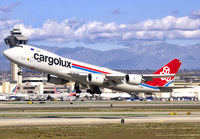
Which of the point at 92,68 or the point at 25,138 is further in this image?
the point at 92,68

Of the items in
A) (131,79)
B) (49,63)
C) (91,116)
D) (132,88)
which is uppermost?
(49,63)

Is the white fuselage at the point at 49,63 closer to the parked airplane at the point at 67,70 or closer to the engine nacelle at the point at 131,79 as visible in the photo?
the parked airplane at the point at 67,70

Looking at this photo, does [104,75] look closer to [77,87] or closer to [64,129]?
[77,87]

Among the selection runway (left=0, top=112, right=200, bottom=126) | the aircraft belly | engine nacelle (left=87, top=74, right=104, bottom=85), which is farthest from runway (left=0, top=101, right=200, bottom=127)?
engine nacelle (left=87, top=74, right=104, bottom=85)

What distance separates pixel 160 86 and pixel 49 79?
2497 centimetres

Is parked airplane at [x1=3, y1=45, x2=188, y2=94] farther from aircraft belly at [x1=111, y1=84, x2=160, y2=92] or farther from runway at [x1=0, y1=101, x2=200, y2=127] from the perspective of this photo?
runway at [x1=0, y1=101, x2=200, y2=127]

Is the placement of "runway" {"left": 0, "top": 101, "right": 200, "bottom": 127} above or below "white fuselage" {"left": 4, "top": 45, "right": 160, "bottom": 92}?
below

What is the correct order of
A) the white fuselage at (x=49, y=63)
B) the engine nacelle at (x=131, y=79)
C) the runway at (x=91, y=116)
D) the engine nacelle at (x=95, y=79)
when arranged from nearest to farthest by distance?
the runway at (x=91, y=116), the white fuselage at (x=49, y=63), the engine nacelle at (x=95, y=79), the engine nacelle at (x=131, y=79)

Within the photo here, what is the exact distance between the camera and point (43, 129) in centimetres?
4566

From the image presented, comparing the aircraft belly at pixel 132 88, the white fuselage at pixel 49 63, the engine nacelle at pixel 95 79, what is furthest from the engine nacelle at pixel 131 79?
the aircraft belly at pixel 132 88

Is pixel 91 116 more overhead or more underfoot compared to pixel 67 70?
more underfoot

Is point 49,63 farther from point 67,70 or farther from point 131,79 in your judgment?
point 131,79

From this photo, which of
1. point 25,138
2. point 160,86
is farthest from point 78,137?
point 160,86

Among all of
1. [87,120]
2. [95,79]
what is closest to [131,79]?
[95,79]
